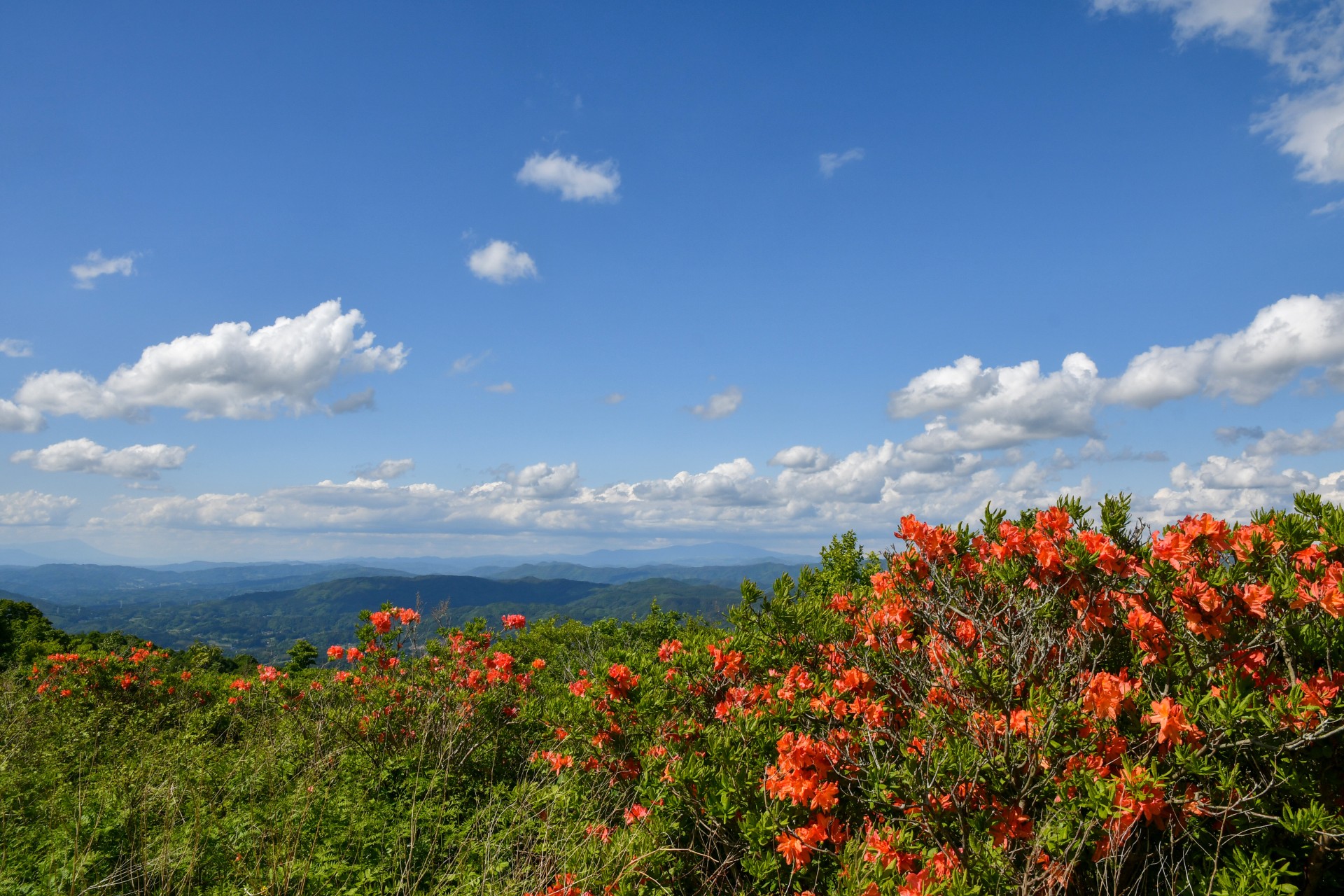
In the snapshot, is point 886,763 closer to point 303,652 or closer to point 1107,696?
point 1107,696

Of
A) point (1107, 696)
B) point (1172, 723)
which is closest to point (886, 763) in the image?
point (1107, 696)

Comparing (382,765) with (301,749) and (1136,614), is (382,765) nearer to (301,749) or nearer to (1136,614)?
(301,749)

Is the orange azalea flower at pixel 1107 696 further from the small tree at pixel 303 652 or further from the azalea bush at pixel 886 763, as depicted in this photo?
the small tree at pixel 303 652

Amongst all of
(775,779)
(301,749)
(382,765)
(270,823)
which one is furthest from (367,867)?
(301,749)

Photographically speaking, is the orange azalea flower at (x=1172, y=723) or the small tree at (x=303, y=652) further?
the small tree at (x=303, y=652)

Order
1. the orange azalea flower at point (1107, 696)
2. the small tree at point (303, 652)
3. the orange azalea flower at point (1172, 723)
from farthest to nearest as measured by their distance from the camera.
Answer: the small tree at point (303, 652) → the orange azalea flower at point (1107, 696) → the orange azalea flower at point (1172, 723)

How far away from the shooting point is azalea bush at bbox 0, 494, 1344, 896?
268 centimetres

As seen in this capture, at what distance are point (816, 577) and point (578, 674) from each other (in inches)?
138

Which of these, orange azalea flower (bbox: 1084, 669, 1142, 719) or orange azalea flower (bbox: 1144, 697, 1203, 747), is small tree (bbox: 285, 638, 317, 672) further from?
orange azalea flower (bbox: 1144, 697, 1203, 747)

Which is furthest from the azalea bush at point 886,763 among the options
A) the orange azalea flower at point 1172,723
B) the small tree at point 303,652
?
the small tree at point 303,652

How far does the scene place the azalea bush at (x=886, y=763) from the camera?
2.68 metres

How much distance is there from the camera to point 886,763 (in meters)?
3.34

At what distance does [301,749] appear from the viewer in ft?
21.1

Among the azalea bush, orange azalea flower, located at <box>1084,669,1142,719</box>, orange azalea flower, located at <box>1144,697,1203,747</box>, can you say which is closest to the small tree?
the azalea bush
